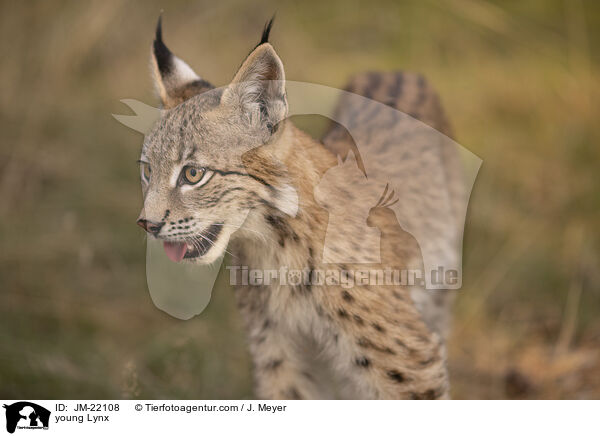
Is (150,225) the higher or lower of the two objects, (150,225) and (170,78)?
the lower

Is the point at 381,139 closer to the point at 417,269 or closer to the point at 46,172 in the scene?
the point at 417,269

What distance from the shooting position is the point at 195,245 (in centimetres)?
259

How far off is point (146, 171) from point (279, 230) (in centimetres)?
58

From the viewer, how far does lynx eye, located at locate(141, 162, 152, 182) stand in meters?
2.61

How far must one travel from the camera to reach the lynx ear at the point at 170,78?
2764mm

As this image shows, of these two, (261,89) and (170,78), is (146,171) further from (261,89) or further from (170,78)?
(261,89)

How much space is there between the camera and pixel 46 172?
4.76 m

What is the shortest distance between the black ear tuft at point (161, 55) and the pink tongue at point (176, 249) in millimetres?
731

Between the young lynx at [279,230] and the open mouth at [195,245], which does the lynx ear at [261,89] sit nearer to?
the young lynx at [279,230]

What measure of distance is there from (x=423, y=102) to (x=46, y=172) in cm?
266

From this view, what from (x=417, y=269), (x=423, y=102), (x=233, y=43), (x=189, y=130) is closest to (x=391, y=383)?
(x=417, y=269)
